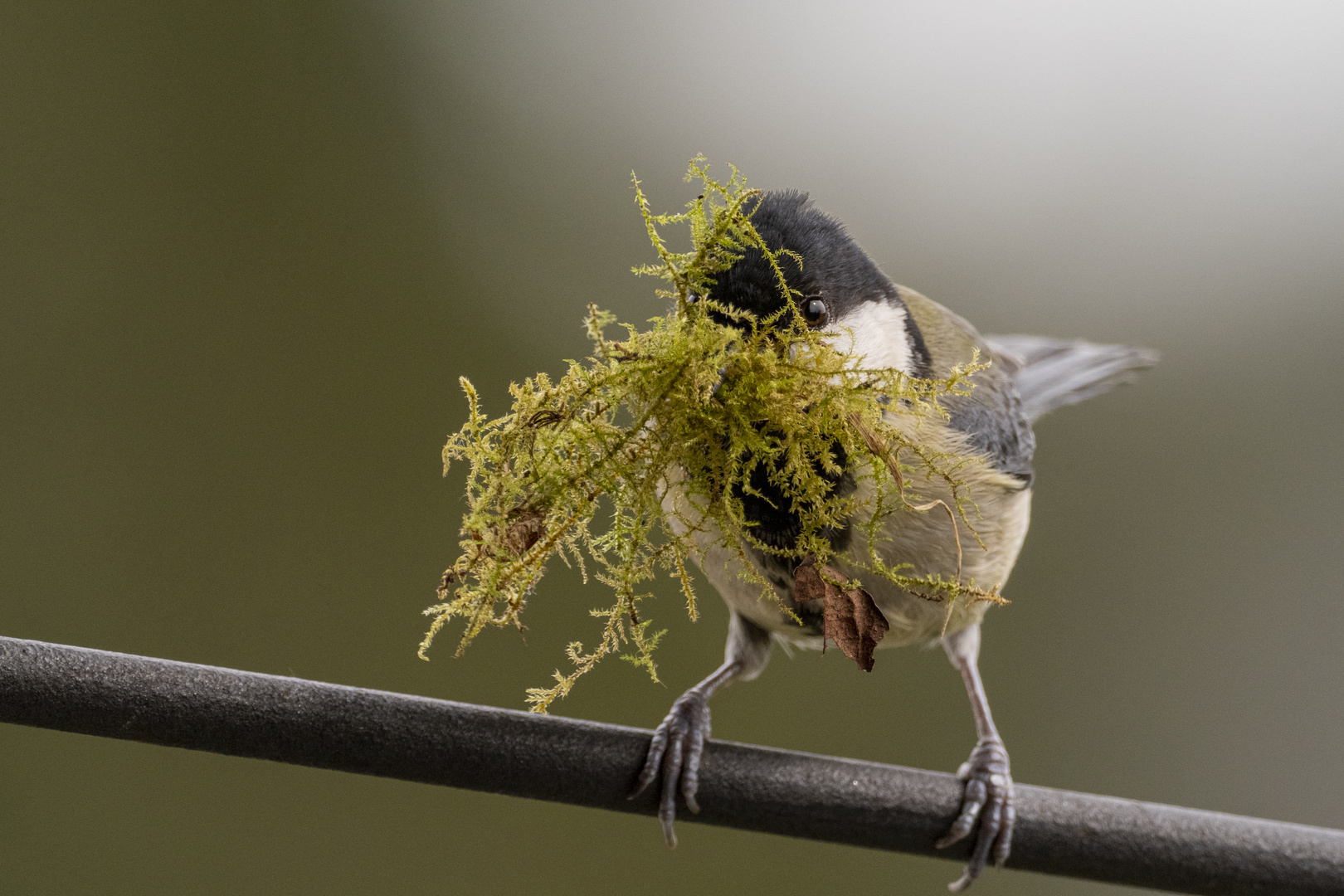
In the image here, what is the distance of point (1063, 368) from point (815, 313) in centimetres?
104

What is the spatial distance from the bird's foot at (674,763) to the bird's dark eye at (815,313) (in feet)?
1.18

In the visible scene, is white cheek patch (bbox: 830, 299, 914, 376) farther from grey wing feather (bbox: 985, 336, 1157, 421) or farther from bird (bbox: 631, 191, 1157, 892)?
grey wing feather (bbox: 985, 336, 1157, 421)

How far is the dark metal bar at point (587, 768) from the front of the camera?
0.68m

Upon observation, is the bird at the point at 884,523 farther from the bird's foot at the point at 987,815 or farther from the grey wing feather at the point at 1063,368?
the grey wing feather at the point at 1063,368

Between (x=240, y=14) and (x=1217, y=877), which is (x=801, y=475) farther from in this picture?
(x=240, y=14)

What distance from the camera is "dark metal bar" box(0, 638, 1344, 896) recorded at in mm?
677

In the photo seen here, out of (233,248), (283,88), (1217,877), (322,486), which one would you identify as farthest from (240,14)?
(1217,877)

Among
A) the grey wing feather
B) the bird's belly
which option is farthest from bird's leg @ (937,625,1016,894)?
the grey wing feather

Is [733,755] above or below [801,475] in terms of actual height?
below

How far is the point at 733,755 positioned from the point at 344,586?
1.58 meters

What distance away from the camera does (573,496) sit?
0.69 m

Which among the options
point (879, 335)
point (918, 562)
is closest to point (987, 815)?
point (918, 562)

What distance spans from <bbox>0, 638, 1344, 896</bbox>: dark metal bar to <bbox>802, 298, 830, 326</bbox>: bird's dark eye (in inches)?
13.3

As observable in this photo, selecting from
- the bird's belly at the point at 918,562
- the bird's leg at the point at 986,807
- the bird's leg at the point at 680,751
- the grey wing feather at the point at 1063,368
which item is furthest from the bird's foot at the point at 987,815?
the grey wing feather at the point at 1063,368
